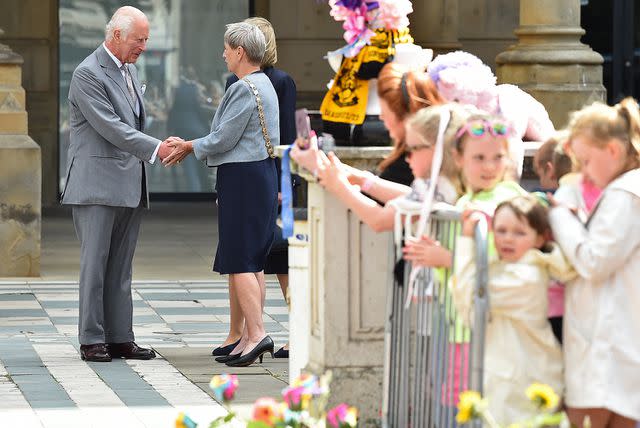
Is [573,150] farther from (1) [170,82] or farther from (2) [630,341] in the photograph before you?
(1) [170,82]

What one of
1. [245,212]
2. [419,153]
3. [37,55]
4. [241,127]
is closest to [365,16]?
[419,153]

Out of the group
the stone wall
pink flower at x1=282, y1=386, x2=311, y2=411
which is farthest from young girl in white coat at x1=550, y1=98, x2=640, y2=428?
the stone wall

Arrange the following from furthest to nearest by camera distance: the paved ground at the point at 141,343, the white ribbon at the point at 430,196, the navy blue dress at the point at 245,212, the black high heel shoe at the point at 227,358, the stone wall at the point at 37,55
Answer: the stone wall at the point at 37,55 < the black high heel shoe at the point at 227,358 < the navy blue dress at the point at 245,212 < the paved ground at the point at 141,343 < the white ribbon at the point at 430,196

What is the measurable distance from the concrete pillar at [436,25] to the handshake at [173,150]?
9505mm

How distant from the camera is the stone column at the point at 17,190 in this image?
40.2 feet

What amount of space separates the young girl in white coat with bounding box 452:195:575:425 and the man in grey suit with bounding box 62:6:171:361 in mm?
3923

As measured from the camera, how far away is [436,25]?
58.2 ft

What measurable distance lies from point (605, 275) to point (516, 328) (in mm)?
284

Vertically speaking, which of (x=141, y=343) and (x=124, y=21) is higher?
(x=124, y=21)

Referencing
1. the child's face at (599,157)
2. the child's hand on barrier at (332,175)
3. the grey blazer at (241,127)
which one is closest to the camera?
the child's face at (599,157)

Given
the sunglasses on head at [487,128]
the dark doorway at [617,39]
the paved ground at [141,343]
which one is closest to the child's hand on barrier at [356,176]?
the sunglasses on head at [487,128]

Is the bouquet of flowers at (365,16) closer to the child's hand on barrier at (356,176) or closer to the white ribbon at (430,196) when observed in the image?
the child's hand on barrier at (356,176)

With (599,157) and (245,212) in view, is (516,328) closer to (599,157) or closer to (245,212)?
(599,157)

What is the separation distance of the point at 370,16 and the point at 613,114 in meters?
1.61
